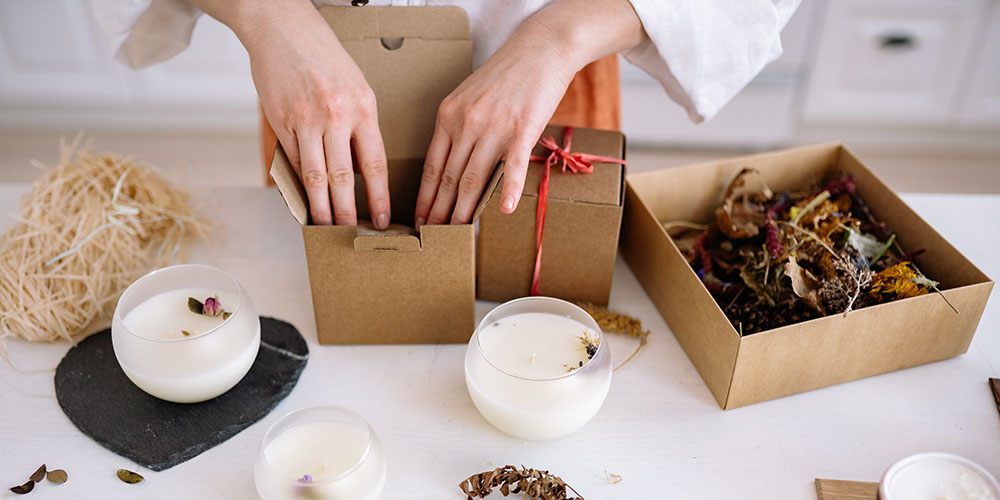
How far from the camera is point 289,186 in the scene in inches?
35.4

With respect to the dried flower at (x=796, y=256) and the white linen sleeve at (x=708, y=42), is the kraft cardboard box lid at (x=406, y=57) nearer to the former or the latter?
the white linen sleeve at (x=708, y=42)

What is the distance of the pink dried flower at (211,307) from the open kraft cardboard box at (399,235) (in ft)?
0.37

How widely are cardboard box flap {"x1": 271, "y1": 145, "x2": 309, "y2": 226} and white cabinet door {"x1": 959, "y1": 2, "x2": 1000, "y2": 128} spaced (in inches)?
94.4

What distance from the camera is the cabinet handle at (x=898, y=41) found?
8.07ft

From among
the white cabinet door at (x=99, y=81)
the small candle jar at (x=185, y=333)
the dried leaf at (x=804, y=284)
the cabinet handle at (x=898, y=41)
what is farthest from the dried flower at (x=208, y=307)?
the cabinet handle at (x=898, y=41)

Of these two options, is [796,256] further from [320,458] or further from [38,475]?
[38,475]

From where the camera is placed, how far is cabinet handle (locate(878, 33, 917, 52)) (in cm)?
246

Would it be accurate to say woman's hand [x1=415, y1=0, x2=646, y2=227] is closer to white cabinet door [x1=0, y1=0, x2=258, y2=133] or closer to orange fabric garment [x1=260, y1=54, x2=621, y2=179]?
orange fabric garment [x1=260, y1=54, x2=621, y2=179]

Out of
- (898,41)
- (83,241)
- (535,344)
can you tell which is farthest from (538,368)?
(898,41)

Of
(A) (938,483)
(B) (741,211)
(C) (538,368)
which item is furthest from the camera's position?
(B) (741,211)

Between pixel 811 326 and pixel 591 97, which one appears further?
pixel 591 97

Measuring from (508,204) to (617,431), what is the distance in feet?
0.95

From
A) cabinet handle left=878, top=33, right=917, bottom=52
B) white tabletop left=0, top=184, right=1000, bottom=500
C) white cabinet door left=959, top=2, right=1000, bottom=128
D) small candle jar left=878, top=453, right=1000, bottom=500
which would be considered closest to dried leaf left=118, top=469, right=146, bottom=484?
white tabletop left=0, top=184, right=1000, bottom=500

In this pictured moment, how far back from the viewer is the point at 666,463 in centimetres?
83
